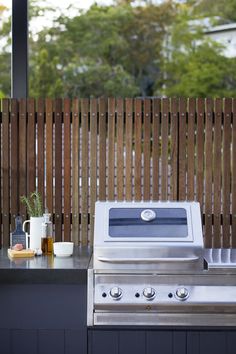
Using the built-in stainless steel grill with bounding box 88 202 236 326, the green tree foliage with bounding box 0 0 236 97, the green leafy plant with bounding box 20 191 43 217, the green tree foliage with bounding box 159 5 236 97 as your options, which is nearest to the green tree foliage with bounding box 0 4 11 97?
the green tree foliage with bounding box 0 0 236 97

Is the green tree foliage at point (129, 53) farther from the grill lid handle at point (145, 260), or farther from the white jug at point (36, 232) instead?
the grill lid handle at point (145, 260)

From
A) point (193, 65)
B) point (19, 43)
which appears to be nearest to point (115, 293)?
point (19, 43)

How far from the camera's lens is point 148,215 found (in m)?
3.40

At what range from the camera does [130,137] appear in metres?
4.34

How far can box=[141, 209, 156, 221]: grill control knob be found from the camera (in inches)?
133

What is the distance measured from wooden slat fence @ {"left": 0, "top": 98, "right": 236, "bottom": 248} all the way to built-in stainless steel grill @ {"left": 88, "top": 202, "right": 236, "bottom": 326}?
1133mm

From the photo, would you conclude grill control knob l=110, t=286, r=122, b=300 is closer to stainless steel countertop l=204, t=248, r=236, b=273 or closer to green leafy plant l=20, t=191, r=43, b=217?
stainless steel countertop l=204, t=248, r=236, b=273

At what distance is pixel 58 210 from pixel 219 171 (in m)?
1.11

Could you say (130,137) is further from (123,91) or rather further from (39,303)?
(123,91)

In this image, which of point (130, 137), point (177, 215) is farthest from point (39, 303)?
point (130, 137)

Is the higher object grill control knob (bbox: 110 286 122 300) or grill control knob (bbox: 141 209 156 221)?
grill control knob (bbox: 141 209 156 221)

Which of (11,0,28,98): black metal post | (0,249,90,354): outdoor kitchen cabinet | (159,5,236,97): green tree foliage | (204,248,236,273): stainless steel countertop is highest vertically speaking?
(159,5,236,97): green tree foliage

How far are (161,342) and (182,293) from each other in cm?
43

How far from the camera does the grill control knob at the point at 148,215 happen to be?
11.1 ft
